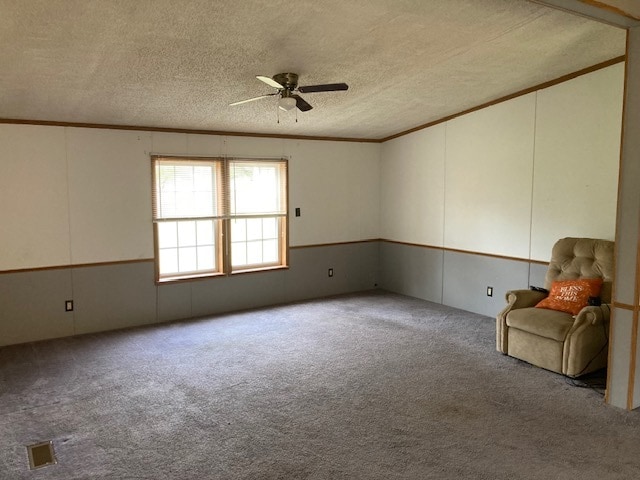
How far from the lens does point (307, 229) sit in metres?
6.92

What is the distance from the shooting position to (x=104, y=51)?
3.49 m

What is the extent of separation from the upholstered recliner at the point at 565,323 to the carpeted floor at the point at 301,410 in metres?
0.15

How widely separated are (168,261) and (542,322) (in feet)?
13.7

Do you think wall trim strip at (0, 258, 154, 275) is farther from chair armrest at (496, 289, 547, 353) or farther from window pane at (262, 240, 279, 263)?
chair armrest at (496, 289, 547, 353)

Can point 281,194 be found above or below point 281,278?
above

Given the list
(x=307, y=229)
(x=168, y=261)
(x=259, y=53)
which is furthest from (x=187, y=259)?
(x=259, y=53)

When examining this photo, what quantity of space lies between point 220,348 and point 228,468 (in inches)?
83.7

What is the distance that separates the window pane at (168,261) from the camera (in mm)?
5918

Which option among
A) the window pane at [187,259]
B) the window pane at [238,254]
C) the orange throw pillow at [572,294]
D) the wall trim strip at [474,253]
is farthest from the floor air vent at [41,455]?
the wall trim strip at [474,253]

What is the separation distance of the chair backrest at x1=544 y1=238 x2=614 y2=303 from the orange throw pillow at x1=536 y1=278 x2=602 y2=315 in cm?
11

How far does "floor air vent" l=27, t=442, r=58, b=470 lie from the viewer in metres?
2.85

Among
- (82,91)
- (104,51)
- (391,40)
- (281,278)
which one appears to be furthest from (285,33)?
(281,278)

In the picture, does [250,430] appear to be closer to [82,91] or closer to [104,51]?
[104,51]

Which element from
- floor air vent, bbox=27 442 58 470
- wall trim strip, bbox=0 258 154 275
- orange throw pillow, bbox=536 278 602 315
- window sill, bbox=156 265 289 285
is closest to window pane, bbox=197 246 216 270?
window sill, bbox=156 265 289 285
